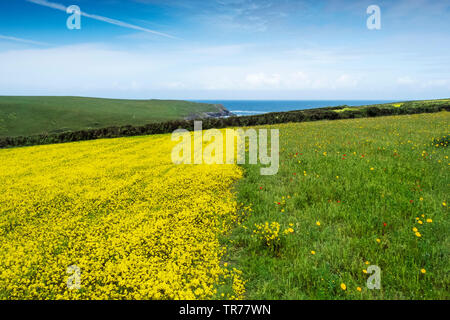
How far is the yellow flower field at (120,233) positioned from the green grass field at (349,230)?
80 centimetres

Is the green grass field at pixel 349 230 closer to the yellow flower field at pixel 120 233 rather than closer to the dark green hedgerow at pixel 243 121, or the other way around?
the yellow flower field at pixel 120 233

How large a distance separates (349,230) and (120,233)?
6.20 meters

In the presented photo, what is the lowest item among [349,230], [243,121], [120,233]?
[120,233]

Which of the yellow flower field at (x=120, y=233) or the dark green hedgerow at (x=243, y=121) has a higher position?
the dark green hedgerow at (x=243, y=121)

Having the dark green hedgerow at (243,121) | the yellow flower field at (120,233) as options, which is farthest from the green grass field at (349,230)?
the dark green hedgerow at (243,121)

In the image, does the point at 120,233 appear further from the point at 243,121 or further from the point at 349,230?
the point at 243,121

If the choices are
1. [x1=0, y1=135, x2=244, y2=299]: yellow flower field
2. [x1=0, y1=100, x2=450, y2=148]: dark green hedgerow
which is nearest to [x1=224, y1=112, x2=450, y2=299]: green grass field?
[x1=0, y1=135, x2=244, y2=299]: yellow flower field

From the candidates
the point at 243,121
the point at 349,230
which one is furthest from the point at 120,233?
the point at 243,121

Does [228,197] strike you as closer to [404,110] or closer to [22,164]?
[22,164]

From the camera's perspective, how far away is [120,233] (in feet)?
22.0

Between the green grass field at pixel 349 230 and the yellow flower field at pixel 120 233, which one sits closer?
the green grass field at pixel 349 230

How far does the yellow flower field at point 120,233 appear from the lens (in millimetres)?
4844

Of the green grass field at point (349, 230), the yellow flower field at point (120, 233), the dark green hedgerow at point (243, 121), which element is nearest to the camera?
the green grass field at point (349, 230)

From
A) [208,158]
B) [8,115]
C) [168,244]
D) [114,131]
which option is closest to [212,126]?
[114,131]
